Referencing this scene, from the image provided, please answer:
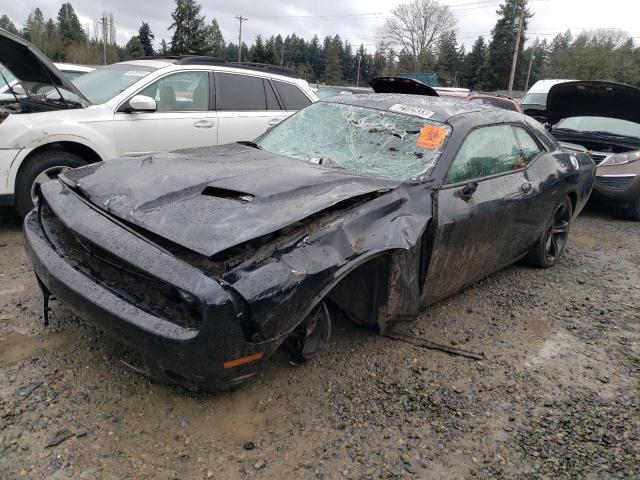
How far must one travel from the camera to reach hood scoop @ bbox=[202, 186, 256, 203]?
258 centimetres

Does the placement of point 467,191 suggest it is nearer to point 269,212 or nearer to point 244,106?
point 269,212

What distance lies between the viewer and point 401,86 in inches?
188

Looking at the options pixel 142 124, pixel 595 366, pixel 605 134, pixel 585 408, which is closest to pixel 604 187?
pixel 605 134

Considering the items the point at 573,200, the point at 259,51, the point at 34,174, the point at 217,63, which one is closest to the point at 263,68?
the point at 217,63

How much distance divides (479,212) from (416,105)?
99cm

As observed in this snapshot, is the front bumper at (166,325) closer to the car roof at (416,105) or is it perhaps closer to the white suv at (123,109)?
the car roof at (416,105)

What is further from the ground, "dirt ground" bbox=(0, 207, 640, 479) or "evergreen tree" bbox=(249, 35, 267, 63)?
"evergreen tree" bbox=(249, 35, 267, 63)

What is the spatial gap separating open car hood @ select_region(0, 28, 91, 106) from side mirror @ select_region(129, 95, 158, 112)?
51 cm

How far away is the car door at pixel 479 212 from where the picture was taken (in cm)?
317

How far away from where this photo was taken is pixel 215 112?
227 inches

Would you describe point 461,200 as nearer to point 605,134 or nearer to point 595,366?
point 595,366

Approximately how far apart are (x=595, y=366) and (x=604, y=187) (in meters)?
4.79

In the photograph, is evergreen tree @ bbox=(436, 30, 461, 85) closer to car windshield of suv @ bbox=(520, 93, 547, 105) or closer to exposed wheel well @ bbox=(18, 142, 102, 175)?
car windshield of suv @ bbox=(520, 93, 547, 105)

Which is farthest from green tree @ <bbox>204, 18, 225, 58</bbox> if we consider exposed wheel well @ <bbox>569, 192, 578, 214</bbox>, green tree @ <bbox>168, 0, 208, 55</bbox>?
exposed wheel well @ <bbox>569, 192, 578, 214</bbox>
